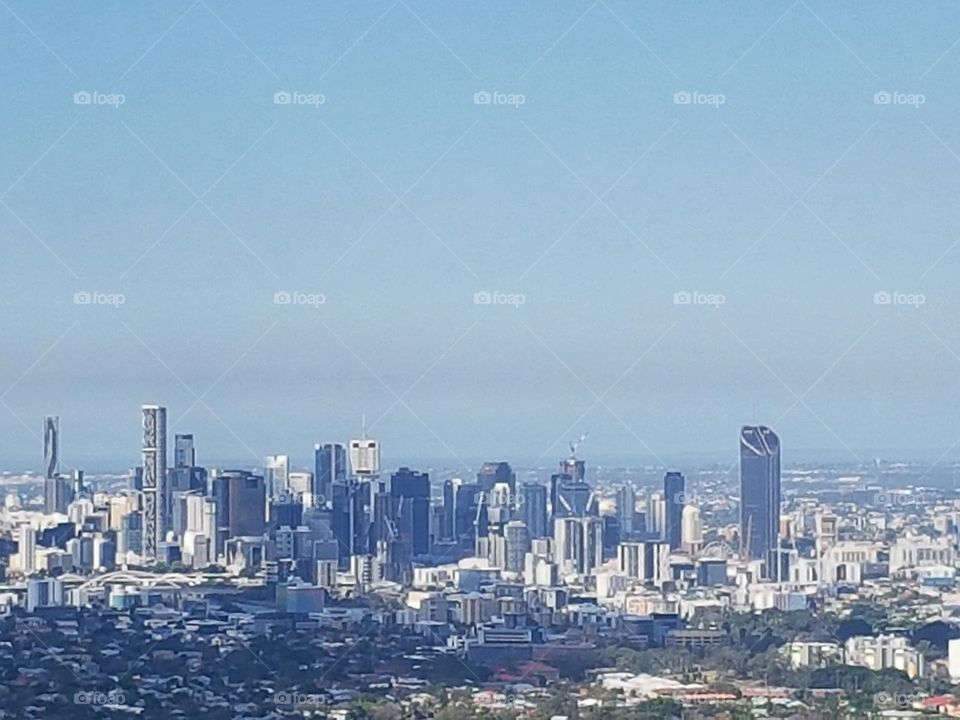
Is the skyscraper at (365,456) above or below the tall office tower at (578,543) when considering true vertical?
above

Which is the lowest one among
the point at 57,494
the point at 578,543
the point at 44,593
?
the point at 44,593

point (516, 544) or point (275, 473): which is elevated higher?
point (275, 473)

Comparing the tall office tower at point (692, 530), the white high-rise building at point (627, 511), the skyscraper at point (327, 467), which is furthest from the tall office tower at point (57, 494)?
the tall office tower at point (692, 530)

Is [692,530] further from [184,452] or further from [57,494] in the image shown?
[57,494]

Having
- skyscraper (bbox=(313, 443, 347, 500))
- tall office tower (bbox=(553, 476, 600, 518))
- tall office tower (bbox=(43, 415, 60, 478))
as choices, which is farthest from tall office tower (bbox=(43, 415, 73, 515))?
tall office tower (bbox=(553, 476, 600, 518))

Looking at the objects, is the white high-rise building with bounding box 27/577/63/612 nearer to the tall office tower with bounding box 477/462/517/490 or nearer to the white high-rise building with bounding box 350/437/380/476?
the white high-rise building with bounding box 350/437/380/476

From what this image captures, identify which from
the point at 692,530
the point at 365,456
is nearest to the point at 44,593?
the point at 365,456

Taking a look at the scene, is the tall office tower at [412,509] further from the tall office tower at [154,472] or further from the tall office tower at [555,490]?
the tall office tower at [154,472]
